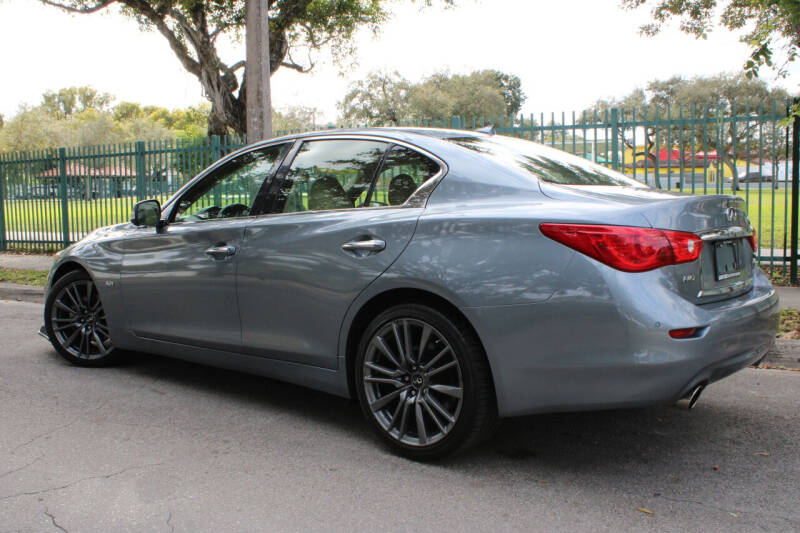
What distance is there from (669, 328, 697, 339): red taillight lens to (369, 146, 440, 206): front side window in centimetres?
135

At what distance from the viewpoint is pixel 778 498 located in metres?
3.01

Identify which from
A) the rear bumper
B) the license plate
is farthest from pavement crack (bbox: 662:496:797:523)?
the license plate

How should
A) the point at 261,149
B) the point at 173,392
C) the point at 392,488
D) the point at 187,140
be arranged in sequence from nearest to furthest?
1. the point at 392,488
2. the point at 261,149
3. the point at 173,392
4. the point at 187,140

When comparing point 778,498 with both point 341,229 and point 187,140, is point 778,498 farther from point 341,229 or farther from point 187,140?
point 187,140

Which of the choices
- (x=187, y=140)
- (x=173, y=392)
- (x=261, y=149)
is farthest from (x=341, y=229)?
(x=187, y=140)

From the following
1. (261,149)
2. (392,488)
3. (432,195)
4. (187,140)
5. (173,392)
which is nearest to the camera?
(392,488)

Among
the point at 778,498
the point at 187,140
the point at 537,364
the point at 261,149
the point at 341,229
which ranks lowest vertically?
the point at 778,498

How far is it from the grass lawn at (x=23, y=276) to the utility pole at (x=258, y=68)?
A: 3.55 m

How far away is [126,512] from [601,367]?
199cm

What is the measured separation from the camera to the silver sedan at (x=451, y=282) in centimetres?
291

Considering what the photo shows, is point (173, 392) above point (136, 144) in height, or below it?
below

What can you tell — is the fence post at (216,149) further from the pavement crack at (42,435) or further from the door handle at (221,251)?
the pavement crack at (42,435)

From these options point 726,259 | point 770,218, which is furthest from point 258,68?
point 770,218

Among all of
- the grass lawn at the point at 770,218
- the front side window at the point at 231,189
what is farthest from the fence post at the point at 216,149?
the front side window at the point at 231,189
